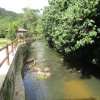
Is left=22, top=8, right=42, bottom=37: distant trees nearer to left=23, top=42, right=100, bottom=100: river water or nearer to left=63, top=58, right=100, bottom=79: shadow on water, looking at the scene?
left=63, top=58, right=100, bottom=79: shadow on water

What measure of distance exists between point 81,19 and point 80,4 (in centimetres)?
117

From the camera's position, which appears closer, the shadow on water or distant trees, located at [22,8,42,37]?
the shadow on water

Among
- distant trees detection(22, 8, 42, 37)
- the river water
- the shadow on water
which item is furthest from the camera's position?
distant trees detection(22, 8, 42, 37)

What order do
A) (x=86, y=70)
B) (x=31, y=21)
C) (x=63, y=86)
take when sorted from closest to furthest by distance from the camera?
(x=63, y=86)
(x=86, y=70)
(x=31, y=21)

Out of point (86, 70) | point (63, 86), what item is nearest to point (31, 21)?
point (86, 70)

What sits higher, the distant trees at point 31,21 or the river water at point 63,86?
the distant trees at point 31,21

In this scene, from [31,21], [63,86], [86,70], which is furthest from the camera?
[31,21]

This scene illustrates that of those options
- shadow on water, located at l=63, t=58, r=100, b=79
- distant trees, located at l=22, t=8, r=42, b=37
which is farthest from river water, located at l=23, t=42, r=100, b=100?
distant trees, located at l=22, t=8, r=42, b=37

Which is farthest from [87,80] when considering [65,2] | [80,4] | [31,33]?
[31,33]

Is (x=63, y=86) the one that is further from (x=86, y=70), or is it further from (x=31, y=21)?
(x=31, y=21)

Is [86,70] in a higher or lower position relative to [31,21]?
lower

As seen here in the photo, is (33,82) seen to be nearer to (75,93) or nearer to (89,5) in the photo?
(75,93)

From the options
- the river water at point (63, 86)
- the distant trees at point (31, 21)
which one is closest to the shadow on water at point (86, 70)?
the river water at point (63, 86)

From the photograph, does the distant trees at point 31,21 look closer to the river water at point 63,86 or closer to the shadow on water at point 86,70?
→ the shadow on water at point 86,70
